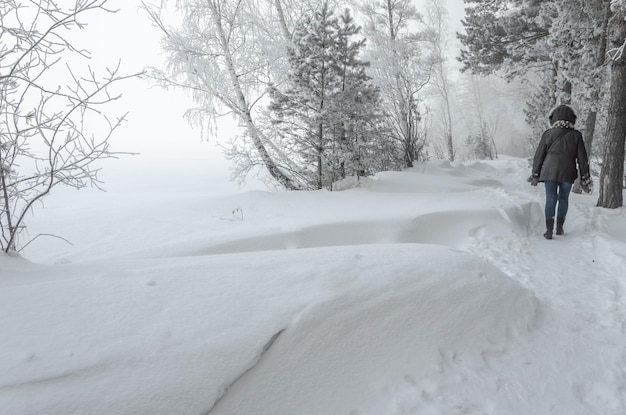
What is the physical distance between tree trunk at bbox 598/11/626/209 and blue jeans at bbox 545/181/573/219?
2117 mm

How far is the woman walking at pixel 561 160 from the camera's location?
14.8ft

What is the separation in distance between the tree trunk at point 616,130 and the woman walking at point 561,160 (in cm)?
175

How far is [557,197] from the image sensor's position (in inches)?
185

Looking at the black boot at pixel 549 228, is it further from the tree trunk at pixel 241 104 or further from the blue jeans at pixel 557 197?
the tree trunk at pixel 241 104

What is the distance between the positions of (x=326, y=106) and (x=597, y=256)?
497 centimetres

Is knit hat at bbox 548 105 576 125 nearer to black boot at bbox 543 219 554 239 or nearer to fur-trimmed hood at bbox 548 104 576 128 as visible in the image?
fur-trimmed hood at bbox 548 104 576 128

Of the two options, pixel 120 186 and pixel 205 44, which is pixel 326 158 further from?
pixel 120 186

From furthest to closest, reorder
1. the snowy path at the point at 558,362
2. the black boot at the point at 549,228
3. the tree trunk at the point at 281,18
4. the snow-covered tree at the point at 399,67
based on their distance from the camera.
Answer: the snow-covered tree at the point at 399,67 < the tree trunk at the point at 281,18 < the black boot at the point at 549,228 < the snowy path at the point at 558,362

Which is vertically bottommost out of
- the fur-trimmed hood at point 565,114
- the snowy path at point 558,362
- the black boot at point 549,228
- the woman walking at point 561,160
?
the snowy path at point 558,362

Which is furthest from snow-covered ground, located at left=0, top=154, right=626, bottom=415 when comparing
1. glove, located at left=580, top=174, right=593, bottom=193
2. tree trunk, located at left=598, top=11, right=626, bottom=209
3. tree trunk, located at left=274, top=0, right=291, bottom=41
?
tree trunk, located at left=274, top=0, right=291, bottom=41

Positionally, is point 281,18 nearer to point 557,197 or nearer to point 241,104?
point 241,104

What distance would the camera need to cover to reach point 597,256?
388 cm

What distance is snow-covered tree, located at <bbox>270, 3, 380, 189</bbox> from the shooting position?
23.0ft

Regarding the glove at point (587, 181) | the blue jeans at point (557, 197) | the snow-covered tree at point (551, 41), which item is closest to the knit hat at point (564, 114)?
the glove at point (587, 181)
